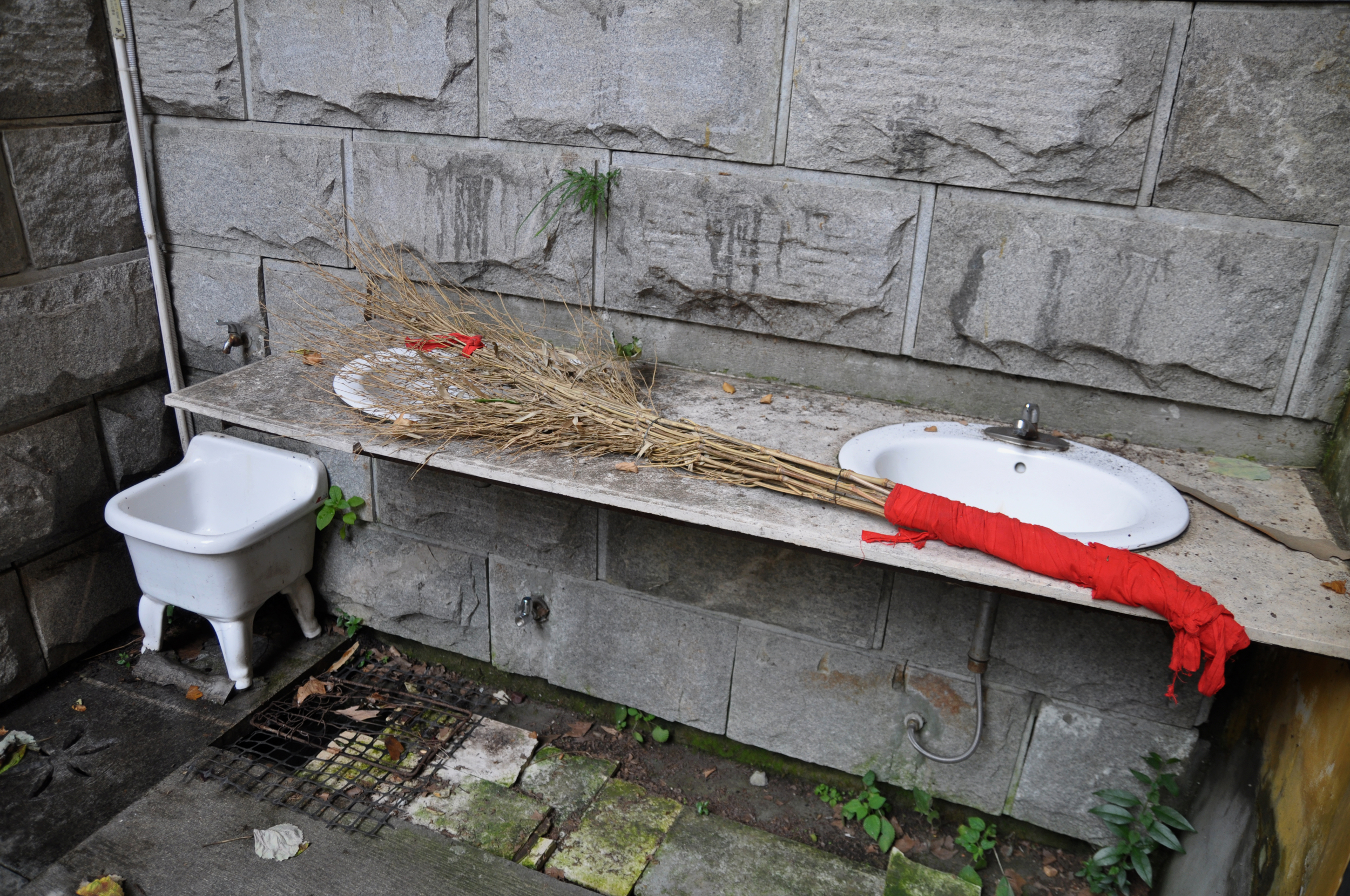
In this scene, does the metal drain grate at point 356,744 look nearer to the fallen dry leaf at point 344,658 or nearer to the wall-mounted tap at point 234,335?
the fallen dry leaf at point 344,658

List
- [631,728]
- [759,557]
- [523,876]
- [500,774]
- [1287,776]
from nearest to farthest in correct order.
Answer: [1287,776] < [523,876] < [759,557] < [500,774] < [631,728]

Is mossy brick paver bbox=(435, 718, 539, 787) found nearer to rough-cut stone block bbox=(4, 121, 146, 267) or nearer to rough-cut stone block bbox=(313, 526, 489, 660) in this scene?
rough-cut stone block bbox=(313, 526, 489, 660)

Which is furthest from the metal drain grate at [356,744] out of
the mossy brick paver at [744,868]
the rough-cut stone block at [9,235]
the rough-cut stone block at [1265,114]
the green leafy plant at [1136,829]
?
the rough-cut stone block at [1265,114]

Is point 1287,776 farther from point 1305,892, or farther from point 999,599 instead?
point 999,599

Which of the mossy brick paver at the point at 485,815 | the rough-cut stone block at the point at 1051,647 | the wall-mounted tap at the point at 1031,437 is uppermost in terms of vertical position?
the wall-mounted tap at the point at 1031,437

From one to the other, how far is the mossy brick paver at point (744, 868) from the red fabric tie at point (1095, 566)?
→ 48.6 inches

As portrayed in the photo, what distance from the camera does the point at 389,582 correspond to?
328cm

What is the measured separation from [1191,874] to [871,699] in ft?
2.89

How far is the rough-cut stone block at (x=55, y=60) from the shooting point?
9.11 ft

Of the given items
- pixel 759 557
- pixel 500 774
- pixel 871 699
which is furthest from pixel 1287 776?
pixel 500 774

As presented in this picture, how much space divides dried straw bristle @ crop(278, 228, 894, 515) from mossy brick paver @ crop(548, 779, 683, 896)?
4.04 ft

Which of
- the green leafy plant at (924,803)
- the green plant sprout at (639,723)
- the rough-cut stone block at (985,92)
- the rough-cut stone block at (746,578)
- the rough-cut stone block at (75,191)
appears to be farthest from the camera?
the green plant sprout at (639,723)

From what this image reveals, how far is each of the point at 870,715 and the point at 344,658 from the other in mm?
1982

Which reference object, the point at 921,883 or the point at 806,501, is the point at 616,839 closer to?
the point at 921,883
